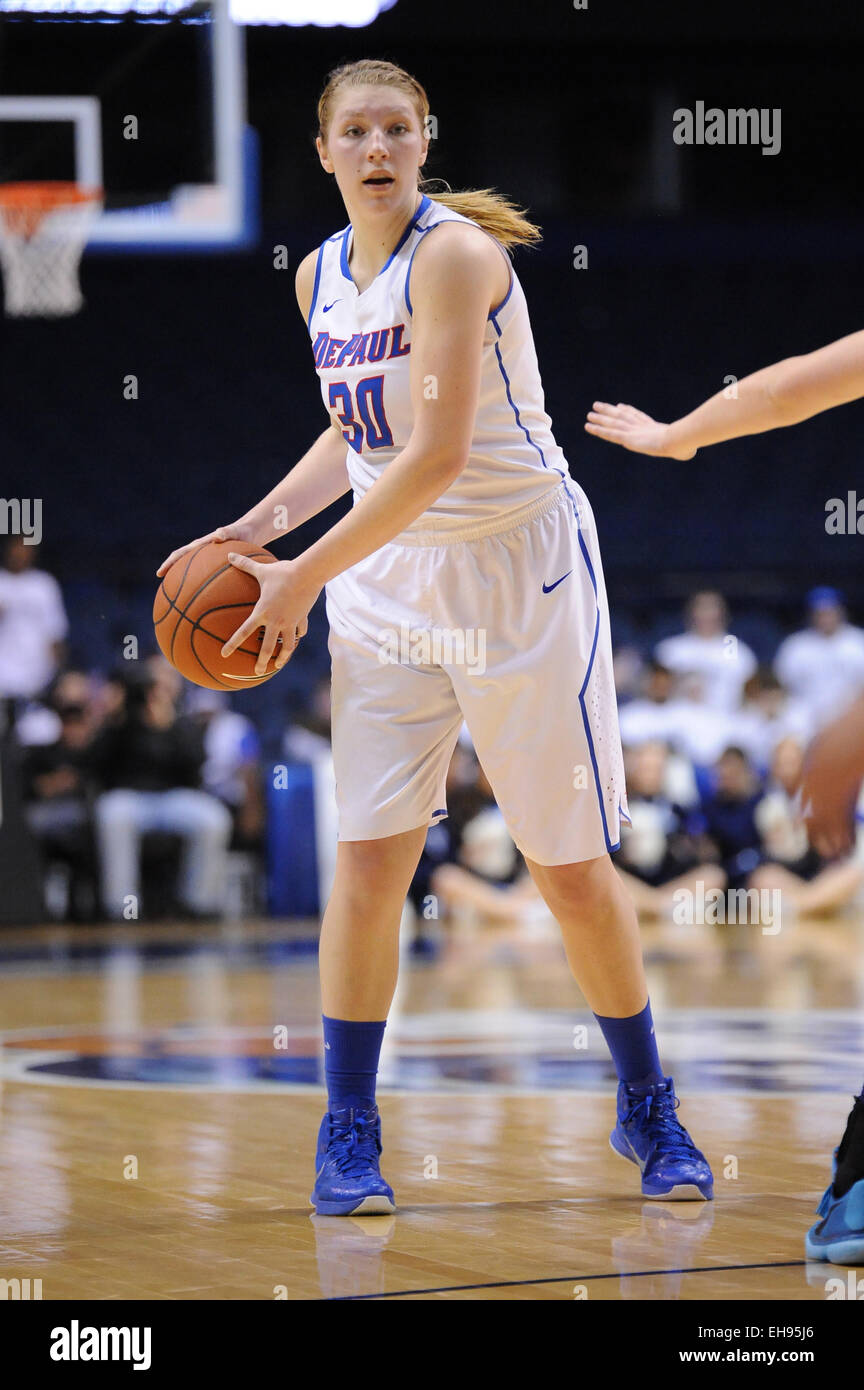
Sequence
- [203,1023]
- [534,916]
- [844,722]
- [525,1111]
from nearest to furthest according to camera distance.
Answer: [844,722]
[525,1111]
[203,1023]
[534,916]

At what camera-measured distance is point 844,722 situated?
2.18 meters

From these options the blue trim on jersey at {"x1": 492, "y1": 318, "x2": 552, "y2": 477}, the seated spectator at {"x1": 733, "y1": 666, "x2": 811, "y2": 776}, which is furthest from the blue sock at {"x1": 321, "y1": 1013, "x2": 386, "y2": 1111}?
the seated spectator at {"x1": 733, "y1": 666, "x2": 811, "y2": 776}

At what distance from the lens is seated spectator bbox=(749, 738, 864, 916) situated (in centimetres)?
1132

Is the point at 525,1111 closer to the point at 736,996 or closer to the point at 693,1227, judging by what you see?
the point at 693,1227

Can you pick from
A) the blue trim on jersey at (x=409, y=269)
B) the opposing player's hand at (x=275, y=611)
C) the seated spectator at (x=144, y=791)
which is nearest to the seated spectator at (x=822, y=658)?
the seated spectator at (x=144, y=791)

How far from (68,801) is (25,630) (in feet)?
4.06

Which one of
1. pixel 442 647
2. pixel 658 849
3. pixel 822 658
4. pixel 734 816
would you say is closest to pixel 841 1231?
pixel 442 647

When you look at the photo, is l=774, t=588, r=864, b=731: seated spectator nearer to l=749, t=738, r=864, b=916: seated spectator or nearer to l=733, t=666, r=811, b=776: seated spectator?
l=733, t=666, r=811, b=776: seated spectator

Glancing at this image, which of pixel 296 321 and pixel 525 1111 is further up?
pixel 296 321

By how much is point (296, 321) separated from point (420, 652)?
13067mm

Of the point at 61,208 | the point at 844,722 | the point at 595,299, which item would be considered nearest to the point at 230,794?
the point at 61,208

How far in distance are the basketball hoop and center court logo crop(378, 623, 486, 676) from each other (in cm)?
692
